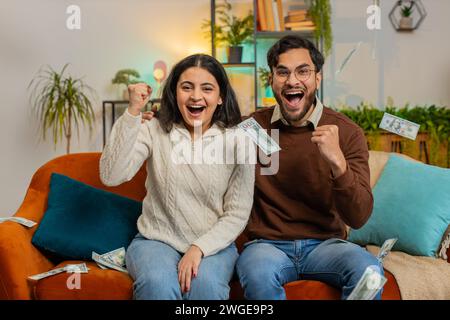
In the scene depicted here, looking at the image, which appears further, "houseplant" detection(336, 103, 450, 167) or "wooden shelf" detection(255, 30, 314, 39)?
"wooden shelf" detection(255, 30, 314, 39)

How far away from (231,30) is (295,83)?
8.69ft

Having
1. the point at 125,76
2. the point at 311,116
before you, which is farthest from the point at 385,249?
the point at 125,76

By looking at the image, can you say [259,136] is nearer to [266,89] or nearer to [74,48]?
[266,89]

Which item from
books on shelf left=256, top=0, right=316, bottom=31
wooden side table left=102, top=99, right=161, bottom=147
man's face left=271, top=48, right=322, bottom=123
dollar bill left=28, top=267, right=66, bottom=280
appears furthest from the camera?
wooden side table left=102, top=99, right=161, bottom=147

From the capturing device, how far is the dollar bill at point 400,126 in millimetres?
2336

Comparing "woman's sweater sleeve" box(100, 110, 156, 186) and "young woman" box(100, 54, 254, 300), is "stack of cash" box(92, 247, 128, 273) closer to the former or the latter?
"young woman" box(100, 54, 254, 300)

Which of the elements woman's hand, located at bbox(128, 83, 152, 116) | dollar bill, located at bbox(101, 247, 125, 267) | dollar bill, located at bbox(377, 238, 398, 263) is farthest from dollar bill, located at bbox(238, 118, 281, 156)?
dollar bill, located at bbox(101, 247, 125, 267)

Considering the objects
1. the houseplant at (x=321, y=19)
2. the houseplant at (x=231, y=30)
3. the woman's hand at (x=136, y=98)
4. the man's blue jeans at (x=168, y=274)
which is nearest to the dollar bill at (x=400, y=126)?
the man's blue jeans at (x=168, y=274)

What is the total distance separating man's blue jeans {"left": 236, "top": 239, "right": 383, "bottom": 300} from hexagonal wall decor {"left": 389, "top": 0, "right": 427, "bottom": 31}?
3.02 metres

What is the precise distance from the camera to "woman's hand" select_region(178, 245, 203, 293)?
1815mm

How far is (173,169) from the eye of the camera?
6.54 ft

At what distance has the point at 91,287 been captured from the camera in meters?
1.98
